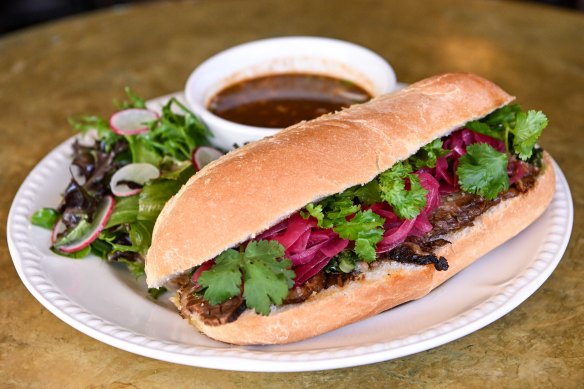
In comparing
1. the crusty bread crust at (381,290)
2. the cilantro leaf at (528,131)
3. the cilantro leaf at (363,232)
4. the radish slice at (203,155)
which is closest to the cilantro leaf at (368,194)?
the cilantro leaf at (363,232)

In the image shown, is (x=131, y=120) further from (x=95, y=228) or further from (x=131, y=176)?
(x=95, y=228)

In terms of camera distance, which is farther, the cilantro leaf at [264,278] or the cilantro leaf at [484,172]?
the cilantro leaf at [484,172]

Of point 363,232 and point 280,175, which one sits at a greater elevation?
point 280,175

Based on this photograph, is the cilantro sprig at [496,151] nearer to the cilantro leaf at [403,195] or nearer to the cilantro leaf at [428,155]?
the cilantro leaf at [428,155]

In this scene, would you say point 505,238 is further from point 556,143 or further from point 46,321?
point 46,321

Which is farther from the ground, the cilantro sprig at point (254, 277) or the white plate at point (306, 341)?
the cilantro sprig at point (254, 277)

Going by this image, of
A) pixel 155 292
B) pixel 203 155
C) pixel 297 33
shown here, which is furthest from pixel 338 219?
pixel 297 33

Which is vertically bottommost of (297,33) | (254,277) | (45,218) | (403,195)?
(297,33)
